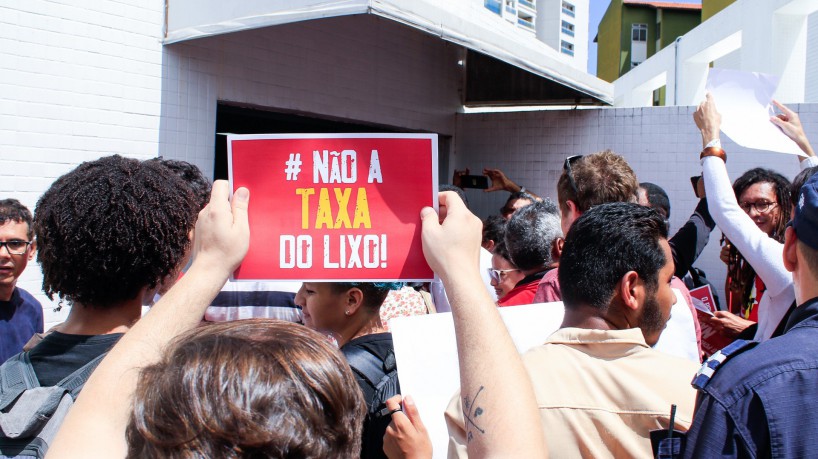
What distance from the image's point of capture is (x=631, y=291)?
6.08ft

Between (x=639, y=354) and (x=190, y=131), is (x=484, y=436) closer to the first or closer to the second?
(x=639, y=354)

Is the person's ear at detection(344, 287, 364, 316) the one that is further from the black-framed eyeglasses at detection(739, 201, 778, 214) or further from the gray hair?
the black-framed eyeglasses at detection(739, 201, 778, 214)

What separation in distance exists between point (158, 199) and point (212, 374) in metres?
Result: 1.03

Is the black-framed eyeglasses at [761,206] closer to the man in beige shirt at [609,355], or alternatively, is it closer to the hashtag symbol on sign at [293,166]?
the man in beige shirt at [609,355]

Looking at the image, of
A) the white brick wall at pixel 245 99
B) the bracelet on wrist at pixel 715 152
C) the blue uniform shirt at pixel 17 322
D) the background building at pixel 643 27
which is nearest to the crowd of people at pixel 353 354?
the bracelet on wrist at pixel 715 152

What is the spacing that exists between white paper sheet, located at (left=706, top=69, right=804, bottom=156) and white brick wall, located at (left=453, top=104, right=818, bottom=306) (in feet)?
14.7

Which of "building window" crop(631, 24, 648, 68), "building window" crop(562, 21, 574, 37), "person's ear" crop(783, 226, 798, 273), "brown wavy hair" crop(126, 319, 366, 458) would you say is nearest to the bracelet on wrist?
"person's ear" crop(783, 226, 798, 273)

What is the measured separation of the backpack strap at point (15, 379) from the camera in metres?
1.50

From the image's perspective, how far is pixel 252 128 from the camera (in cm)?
728

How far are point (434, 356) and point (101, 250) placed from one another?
3.12 feet

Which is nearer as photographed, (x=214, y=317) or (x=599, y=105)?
(x=214, y=317)

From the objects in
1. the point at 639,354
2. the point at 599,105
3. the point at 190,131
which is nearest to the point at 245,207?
the point at 639,354

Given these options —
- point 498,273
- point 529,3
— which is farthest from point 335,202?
point 529,3

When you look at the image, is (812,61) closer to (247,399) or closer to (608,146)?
(608,146)
